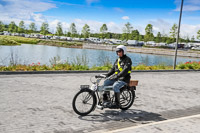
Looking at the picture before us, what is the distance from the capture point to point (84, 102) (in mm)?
5730

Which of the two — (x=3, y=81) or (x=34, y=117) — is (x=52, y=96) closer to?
(x=34, y=117)

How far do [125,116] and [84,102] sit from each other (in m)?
1.19

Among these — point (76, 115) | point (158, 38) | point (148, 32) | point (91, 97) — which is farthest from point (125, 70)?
point (158, 38)

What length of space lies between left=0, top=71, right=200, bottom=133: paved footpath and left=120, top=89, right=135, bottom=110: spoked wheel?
0.17m

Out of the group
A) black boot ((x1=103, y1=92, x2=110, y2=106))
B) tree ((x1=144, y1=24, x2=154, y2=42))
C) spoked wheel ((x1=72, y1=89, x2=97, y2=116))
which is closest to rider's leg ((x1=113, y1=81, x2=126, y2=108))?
black boot ((x1=103, y1=92, x2=110, y2=106))

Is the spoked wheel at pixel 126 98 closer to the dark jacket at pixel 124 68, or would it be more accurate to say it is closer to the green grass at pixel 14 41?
the dark jacket at pixel 124 68

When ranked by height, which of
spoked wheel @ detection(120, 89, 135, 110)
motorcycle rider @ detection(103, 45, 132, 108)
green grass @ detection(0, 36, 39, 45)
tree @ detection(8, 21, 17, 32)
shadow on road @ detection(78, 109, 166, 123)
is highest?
tree @ detection(8, 21, 17, 32)

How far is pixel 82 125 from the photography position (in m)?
5.05

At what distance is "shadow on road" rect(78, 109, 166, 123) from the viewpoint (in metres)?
5.64

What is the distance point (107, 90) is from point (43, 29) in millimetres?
128615

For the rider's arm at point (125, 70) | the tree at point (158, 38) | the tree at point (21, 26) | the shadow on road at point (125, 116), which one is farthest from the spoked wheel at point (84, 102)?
the tree at point (21, 26)

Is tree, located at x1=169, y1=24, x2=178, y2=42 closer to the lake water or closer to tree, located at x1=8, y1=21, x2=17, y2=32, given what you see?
the lake water

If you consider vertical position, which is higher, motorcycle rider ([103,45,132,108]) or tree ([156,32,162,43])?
tree ([156,32,162,43])

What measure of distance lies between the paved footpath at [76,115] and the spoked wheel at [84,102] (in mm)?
194
